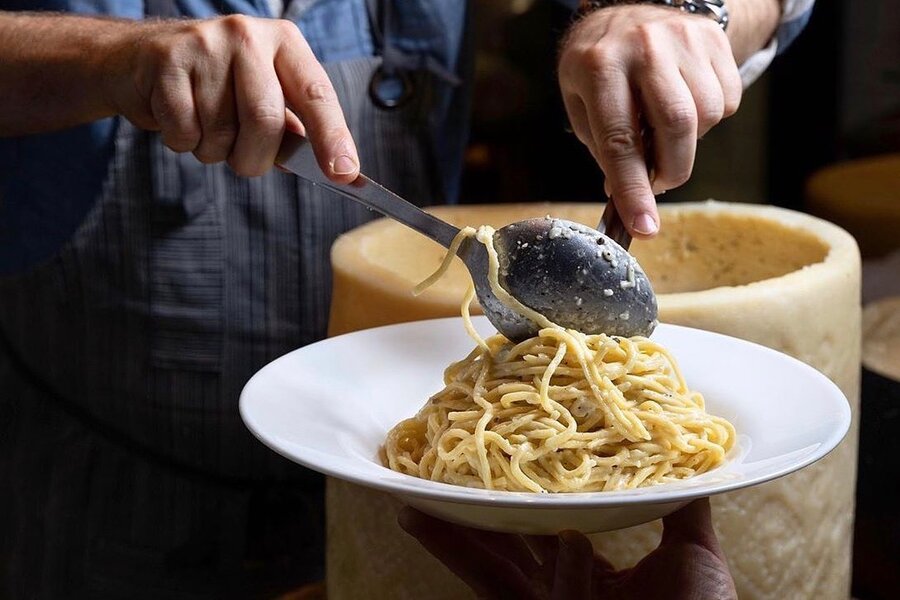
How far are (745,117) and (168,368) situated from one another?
4.97ft

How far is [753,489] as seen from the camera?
1027mm

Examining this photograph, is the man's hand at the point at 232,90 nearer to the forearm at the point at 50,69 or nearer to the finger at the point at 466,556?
the forearm at the point at 50,69

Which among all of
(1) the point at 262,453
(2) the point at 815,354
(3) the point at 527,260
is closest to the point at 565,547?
(3) the point at 527,260

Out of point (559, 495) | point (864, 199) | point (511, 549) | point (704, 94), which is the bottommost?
point (864, 199)

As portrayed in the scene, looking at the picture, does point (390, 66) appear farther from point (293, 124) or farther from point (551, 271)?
point (551, 271)

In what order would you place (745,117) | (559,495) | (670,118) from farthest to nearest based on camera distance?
(745,117) → (670,118) → (559,495)

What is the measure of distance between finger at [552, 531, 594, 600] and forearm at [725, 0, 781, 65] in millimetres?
734

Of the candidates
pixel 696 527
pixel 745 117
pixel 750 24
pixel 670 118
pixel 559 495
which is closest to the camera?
pixel 559 495

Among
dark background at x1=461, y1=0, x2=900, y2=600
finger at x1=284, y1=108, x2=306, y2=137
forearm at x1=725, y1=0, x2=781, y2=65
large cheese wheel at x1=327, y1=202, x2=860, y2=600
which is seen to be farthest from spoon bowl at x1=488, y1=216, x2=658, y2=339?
dark background at x1=461, y1=0, x2=900, y2=600

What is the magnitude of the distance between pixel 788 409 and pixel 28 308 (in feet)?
3.32

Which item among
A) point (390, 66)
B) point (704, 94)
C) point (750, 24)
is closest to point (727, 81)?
point (704, 94)

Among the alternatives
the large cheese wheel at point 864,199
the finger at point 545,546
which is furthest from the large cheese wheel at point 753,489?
the large cheese wheel at point 864,199

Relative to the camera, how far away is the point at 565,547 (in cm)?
82

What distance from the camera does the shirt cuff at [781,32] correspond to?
1.40 metres
